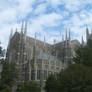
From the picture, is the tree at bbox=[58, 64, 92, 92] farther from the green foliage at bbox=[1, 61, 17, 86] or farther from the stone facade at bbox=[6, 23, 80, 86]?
the stone facade at bbox=[6, 23, 80, 86]

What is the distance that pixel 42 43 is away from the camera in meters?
54.2

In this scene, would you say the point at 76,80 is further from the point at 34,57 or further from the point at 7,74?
the point at 34,57

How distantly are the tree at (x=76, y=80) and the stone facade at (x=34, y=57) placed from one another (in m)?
13.7

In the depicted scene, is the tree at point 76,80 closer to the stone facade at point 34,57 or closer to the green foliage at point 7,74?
the green foliage at point 7,74

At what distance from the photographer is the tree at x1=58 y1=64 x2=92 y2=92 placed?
2423cm

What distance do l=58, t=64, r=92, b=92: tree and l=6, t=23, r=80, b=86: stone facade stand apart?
44.8 feet

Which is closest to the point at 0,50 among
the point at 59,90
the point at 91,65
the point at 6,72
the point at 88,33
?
the point at 6,72

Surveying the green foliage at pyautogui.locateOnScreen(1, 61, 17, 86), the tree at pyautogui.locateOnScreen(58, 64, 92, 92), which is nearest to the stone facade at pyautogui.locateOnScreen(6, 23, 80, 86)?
the green foliage at pyautogui.locateOnScreen(1, 61, 17, 86)

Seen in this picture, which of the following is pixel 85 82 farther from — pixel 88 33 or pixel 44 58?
pixel 88 33

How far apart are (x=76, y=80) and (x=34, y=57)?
56.1 ft

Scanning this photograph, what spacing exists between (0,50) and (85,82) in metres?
13.7

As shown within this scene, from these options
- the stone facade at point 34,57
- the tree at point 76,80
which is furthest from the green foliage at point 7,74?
the tree at point 76,80

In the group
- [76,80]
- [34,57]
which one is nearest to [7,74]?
[34,57]

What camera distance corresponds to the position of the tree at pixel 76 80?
79.5 feet
